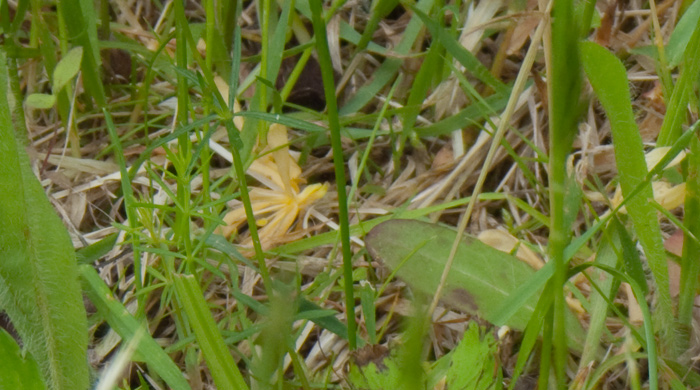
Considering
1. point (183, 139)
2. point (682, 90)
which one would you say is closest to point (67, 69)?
point (183, 139)

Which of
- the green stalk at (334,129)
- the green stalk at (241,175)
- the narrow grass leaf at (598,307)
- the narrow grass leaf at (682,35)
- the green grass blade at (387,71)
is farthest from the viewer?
the green grass blade at (387,71)

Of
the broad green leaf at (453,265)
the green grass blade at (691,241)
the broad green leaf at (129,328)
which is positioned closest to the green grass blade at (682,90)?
the green grass blade at (691,241)

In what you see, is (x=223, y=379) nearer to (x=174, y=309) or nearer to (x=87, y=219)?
(x=174, y=309)

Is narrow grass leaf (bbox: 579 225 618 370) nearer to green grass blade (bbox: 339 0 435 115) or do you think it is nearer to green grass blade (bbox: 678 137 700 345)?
green grass blade (bbox: 678 137 700 345)

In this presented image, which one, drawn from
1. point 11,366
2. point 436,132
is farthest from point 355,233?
point 11,366

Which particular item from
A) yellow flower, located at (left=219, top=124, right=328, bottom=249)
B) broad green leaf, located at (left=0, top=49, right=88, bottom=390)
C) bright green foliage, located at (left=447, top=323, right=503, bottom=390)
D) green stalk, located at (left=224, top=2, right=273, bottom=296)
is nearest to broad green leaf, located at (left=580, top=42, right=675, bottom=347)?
bright green foliage, located at (left=447, top=323, right=503, bottom=390)

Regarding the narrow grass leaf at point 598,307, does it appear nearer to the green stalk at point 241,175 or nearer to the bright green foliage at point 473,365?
the bright green foliage at point 473,365
